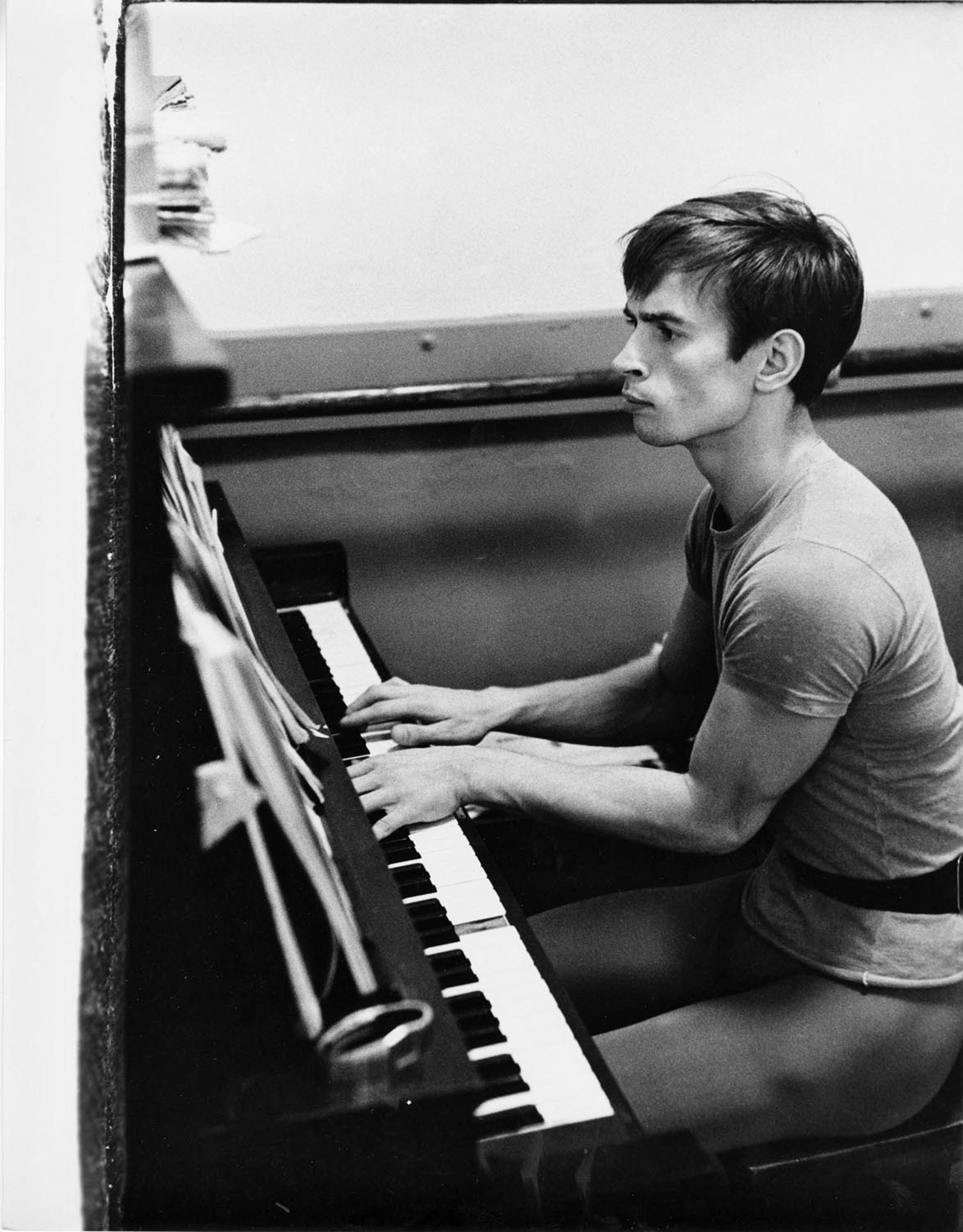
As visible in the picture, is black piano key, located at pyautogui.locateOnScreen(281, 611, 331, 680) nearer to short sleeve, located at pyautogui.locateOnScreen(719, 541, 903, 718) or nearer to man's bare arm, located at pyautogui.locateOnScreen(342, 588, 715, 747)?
man's bare arm, located at pyautogui.locateOnScreen(342, 588, 715, 747)

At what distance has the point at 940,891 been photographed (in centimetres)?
131

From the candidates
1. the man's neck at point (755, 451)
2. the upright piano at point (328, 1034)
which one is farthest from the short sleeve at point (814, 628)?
the upright piano at point (328, 1034)

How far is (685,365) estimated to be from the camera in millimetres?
1296

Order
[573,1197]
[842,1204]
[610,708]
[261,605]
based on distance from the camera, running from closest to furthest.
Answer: [573,1197] → [842,1204] → [261,605] → [610,708]

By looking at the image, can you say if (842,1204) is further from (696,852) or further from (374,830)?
(374,830)

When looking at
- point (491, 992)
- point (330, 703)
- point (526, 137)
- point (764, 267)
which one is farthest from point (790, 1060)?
point (526, 137)

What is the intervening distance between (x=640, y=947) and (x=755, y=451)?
1.90 feet

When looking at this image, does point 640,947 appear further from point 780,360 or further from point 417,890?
point 780,360

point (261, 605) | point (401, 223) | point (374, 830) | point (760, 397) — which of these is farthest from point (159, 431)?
point (760, 397)

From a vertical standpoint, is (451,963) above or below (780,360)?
below

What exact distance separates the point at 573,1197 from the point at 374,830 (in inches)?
15.0

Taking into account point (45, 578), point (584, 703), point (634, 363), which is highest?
point (634, 363)

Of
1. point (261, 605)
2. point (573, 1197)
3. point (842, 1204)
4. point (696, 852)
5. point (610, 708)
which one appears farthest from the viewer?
point (610, 708)

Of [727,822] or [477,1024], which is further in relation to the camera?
[727,822]
